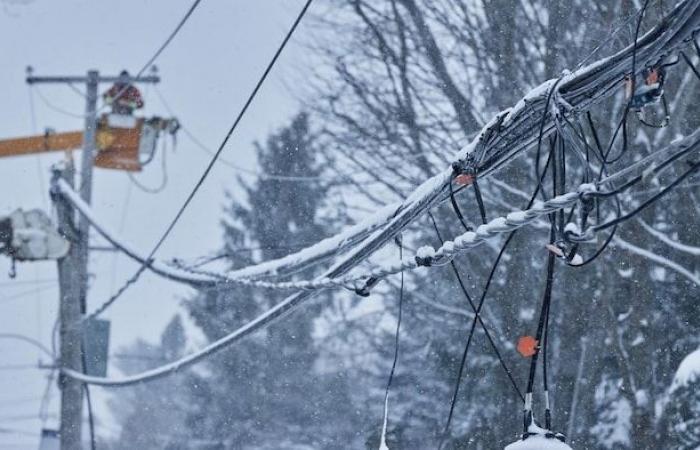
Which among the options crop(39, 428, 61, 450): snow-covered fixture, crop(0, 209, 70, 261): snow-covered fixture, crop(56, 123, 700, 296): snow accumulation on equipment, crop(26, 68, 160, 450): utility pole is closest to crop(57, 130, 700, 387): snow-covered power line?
crop(56, 123, 700, 296): snow accumulation on equipment

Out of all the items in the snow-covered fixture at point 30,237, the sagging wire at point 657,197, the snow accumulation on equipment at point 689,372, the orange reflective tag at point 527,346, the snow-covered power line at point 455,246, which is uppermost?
the snow-covered fixture at point 30,237

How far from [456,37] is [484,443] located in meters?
6.91

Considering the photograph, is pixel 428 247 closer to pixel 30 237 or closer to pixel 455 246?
pixel 455 246

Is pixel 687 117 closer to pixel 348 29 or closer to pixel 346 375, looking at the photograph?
pixel 348 29

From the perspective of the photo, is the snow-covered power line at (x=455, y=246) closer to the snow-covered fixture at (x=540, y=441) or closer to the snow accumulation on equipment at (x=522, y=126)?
the snow accumulation on equipment at (x=522, y=126)

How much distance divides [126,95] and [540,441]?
50.3ft

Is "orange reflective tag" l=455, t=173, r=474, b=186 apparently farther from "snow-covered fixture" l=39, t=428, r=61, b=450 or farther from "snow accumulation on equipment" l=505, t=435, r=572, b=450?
"snow-covered fixture" l=39, t=428, r=61, b=450

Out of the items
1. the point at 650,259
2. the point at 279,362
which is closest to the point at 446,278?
the point at 650,259

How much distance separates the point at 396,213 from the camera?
7102 millimetres

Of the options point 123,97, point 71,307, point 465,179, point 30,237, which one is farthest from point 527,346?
point 123,97

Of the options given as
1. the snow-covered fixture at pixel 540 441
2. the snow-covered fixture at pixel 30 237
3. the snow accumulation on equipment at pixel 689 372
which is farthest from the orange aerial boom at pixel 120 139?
the snow-covered fixture at pixel 540 441

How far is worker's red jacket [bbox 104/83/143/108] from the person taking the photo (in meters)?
19.5

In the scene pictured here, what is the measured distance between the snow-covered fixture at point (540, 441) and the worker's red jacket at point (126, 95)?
15.0 metres

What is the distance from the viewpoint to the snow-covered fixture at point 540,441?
511 cm
